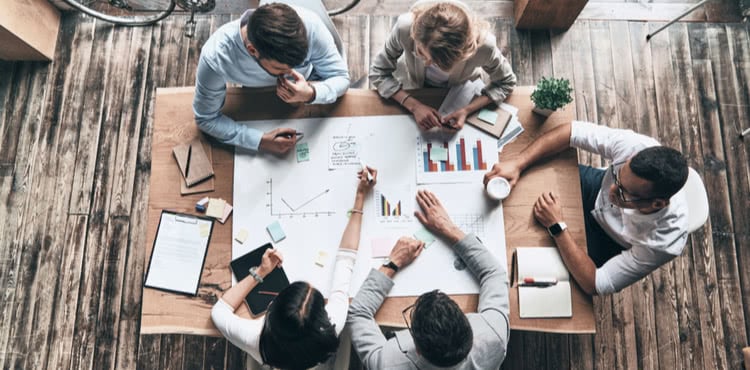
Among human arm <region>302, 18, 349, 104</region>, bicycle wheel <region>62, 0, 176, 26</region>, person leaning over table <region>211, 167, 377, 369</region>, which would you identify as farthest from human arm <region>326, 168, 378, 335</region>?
bicycle wheel <region>62, 0, 176, 26</region>

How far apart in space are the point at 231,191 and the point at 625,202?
1.44 metres

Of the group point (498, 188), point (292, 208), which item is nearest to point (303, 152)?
point (292, 208)

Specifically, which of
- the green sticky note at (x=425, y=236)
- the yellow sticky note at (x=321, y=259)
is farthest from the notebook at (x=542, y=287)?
the yellow sticky note at (x=321, y=259)

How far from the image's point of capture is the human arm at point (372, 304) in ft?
5.23

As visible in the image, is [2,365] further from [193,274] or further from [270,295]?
[270,295]

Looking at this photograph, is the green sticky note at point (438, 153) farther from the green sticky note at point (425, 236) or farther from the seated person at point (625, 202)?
the green sticky note at point (425, 236)

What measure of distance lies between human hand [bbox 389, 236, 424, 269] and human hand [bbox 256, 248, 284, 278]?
417 millimetres

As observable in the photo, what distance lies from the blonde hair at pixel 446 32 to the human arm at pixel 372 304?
2.24 feet

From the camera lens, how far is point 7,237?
2.52 metres

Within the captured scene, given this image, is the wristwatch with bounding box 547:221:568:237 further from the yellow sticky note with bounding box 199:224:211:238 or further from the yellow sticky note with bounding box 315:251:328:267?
the yellow sticky note with bounding box 199:224:211:238

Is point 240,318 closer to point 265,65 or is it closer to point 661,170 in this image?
point 265,65

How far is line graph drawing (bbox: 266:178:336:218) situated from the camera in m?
1.74

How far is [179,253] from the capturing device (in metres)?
1.70

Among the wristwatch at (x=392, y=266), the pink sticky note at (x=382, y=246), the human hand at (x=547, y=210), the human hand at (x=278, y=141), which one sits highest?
the human hand at (x=278, y=141)
